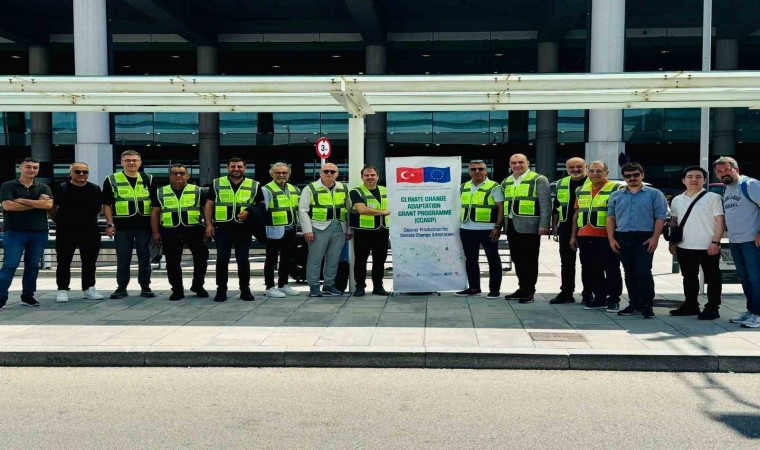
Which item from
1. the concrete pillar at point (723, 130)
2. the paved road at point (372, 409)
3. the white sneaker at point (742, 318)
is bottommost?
the paved road at point (372, 409)

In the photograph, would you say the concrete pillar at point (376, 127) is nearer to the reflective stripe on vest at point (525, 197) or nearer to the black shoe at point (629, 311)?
the reflective stripe on vest at point (525, 197)

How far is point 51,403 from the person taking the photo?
522 centimetres

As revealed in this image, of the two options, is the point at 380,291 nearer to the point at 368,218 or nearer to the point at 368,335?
the point at 368,218

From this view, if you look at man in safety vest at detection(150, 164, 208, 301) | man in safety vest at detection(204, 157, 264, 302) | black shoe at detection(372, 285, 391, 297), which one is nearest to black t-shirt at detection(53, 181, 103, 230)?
man in safety vest at detection(150, 164, 208, 301)

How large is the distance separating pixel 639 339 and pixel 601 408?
2.00 meters

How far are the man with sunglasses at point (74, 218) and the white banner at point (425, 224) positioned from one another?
Result: 3.97m

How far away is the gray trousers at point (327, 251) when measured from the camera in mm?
9477

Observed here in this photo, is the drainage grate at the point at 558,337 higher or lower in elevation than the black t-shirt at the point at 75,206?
lower

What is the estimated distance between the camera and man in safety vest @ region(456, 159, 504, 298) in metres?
9.25

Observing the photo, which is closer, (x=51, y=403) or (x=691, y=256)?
(x=51, y=403)

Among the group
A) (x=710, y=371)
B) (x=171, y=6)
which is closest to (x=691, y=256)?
(x=710, y=371)

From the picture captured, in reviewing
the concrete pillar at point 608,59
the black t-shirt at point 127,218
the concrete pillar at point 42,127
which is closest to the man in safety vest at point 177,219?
the black t-shirt at point 127,218

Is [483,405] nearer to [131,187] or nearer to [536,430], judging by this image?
[536,430]

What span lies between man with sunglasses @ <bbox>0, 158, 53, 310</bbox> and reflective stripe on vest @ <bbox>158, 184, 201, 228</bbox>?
1.36 meters
